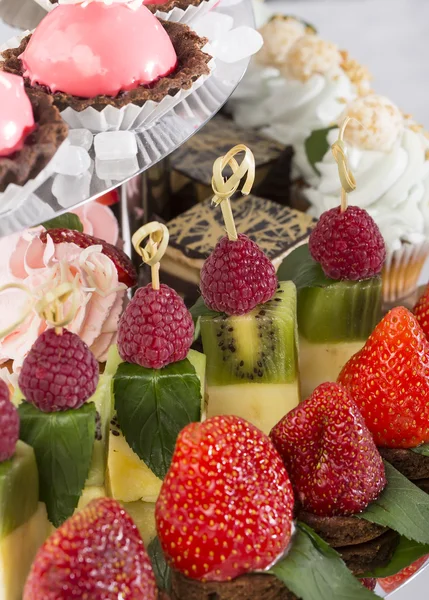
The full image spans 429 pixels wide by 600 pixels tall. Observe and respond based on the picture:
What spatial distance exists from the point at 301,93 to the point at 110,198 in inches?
29.9

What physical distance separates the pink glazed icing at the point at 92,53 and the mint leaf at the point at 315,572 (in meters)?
0.83

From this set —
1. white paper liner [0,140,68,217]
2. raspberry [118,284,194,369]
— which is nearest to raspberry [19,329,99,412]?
raspberry [118,284,194,369]

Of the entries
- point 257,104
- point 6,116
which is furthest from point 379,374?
point 257,104

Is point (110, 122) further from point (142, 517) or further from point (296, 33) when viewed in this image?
point (296, 33)

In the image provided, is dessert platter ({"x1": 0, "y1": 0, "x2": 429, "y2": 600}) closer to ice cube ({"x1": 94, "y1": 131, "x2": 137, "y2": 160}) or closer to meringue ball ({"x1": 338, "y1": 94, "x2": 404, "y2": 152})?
ice cube ({"x1": 94, "y1": 131, "x2": 137, "y2": 160})

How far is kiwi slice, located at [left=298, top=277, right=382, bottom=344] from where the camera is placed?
1680 mm

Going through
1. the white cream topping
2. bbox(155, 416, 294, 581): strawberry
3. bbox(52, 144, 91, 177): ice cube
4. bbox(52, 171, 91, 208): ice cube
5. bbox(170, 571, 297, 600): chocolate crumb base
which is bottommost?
the white cream topping

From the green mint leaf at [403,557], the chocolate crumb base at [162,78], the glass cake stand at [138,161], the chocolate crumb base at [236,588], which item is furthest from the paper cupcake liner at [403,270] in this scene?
the chocolate crumb base at [236,588]

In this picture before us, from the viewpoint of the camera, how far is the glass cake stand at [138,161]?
1373 mm

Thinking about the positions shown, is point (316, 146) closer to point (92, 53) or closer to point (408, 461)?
point (92, 53)

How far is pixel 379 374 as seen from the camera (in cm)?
149

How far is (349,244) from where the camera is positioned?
163 centimetres

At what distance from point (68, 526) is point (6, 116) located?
0.66 meters

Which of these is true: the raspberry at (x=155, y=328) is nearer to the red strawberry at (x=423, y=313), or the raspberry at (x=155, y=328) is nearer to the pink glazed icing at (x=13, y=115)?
the pink glazed icing at (x=13, y=115)
